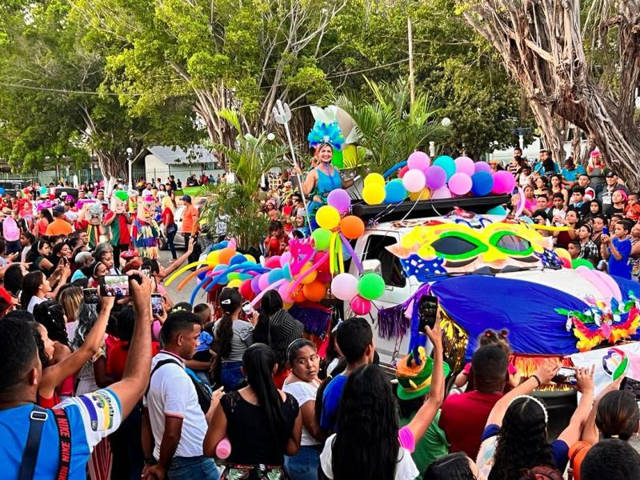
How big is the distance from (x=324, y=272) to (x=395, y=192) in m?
1.12

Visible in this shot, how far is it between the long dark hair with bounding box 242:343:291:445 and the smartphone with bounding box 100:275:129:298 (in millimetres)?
855

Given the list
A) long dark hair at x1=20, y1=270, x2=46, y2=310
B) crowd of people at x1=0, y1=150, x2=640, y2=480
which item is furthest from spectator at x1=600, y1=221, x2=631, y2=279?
long dark hair at x1=20, y1=270, x2=46, y2=310

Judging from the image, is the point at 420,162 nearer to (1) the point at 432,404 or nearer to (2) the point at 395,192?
(2) the point at 395,192

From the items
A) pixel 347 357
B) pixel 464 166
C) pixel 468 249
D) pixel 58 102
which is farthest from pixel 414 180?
pixel 58 102

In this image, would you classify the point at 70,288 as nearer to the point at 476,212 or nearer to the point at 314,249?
the point at 314,249

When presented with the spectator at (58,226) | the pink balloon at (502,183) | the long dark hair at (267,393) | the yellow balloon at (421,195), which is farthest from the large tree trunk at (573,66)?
the long dark hair at (267,393)

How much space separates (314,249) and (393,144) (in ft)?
7.52

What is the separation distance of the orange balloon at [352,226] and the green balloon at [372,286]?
2.22ft

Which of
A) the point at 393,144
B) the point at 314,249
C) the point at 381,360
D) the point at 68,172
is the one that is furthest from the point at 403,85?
the point at 68,172

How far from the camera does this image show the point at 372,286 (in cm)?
810

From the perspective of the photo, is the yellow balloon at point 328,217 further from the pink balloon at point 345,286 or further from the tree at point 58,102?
the tree at point 58,102

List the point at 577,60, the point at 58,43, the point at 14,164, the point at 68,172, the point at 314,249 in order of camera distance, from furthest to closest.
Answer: the point at 68,172, the point at 14,164, the point at 58,43, the point at 577,60, the point at 314,249

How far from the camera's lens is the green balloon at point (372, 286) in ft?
26.6

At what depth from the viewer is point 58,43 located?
137 feet
